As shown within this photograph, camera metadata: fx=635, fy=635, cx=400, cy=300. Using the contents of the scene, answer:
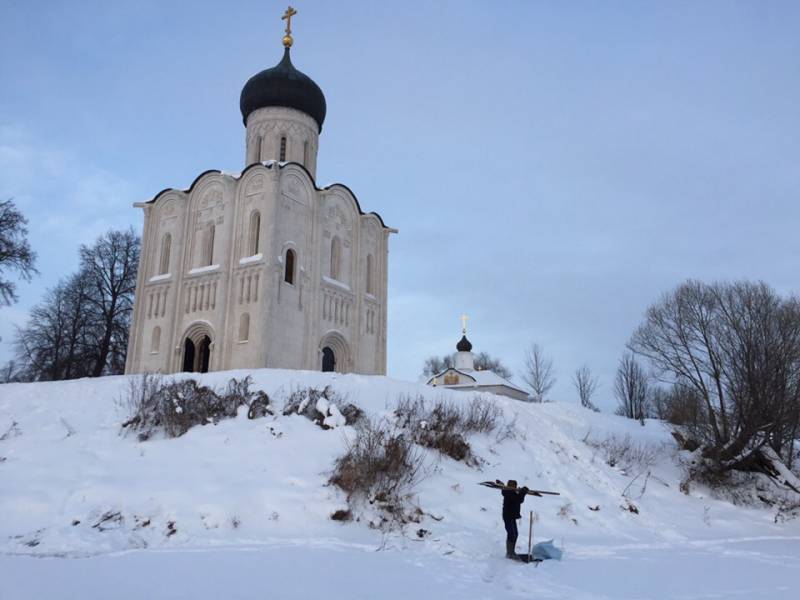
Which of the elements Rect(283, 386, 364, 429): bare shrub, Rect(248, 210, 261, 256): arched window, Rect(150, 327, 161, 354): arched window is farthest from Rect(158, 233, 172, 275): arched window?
Rect(283, 386, 364, 429): bare shrub

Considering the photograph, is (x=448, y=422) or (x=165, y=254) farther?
(x=165, y=254)

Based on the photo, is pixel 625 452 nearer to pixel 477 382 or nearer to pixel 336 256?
pixel 336 256

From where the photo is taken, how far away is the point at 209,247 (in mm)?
23078

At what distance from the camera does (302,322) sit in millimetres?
21828

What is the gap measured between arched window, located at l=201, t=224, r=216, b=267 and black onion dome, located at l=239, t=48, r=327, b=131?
5808 mm

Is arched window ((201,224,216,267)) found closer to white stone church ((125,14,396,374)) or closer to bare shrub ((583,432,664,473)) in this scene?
white stone church ((125,14,396,374))

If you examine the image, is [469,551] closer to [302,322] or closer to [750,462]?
[750,462]

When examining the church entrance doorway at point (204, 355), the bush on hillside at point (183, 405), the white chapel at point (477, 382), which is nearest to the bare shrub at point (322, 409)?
the bush on hillside at point (183, 405)

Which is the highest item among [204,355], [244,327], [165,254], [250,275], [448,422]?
[165,254]

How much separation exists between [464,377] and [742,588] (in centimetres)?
2760

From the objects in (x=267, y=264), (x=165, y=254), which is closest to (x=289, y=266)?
(x=267, y=264)

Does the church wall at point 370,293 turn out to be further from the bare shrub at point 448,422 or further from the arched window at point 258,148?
the bare shrub at point 448,422

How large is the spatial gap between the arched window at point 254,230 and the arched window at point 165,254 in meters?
3.98

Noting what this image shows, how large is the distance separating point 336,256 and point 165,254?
21.1ft
